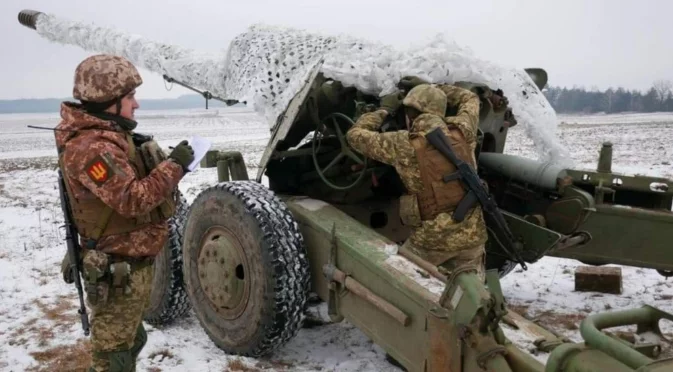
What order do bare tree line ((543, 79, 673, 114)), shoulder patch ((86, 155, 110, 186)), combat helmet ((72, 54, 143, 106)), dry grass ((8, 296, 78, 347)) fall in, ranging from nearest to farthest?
shoulder patch ((86, 155, 110, 186)) < combat helmet ((72, 54, 143, 106)) < dry grass ((8, 296, 78, 347)) < bare tree line ((543, 79, 673, 114))

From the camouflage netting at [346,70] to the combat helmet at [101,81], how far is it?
4.44 ft

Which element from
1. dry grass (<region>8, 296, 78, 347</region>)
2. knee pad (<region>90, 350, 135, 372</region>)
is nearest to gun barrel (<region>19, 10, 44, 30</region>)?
dry grass (<region>8, 296, 78, 347</region>)

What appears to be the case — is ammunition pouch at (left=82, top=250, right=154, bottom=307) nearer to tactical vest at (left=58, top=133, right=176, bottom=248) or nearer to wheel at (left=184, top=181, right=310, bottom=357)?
tactical vest at (left=58, top=133, right=176, bottom=248)

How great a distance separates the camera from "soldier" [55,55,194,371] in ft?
9.18

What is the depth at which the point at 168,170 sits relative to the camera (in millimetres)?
2895

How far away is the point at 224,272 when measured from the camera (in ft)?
13.2

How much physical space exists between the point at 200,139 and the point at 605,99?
92.5 meters

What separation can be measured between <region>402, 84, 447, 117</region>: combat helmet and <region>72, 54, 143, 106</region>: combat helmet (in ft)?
4.90

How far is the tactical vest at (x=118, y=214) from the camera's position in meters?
2.94

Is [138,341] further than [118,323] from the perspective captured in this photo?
Yes

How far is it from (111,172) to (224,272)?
141cm

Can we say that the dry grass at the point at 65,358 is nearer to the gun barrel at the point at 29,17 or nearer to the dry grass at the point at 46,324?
the dry grass at the point at 46,324

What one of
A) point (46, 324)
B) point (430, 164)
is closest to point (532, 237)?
point (430, 164)

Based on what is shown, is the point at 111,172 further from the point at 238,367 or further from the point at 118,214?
the point at 238,367
